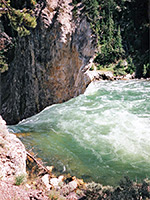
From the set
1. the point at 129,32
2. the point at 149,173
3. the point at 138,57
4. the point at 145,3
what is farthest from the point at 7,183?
the point at 145,3

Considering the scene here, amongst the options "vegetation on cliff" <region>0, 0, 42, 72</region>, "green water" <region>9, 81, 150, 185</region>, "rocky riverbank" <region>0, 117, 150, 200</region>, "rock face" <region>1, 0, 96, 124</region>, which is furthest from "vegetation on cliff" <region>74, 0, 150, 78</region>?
"rocky riverbank" <region>0, 117, 150, 200</region>

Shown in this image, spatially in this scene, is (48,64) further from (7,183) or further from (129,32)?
(129,32)

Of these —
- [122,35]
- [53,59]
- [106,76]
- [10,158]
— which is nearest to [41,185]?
[10,158]

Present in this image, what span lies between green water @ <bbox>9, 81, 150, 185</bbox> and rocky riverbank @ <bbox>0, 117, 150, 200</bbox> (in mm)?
572

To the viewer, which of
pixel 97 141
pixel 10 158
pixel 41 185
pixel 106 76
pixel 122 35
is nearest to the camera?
pixel 41 185

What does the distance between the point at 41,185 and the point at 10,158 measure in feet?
2.79

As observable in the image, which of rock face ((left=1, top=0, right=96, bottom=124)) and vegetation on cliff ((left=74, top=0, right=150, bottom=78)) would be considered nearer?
rock face ((left=1, top=0, right=96, bottom=124))

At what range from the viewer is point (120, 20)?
2870 centimetres

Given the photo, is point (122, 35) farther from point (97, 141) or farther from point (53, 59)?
point (97, 141)

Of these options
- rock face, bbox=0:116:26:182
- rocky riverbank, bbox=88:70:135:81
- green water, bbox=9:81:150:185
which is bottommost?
green water, bbox=9:81:150:185

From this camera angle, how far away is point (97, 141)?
6.21 m

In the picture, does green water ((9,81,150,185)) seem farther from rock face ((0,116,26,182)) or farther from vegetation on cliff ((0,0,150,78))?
vegetation on cliff ((0,0,150,78))

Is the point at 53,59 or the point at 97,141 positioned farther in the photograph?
the point at 53,59

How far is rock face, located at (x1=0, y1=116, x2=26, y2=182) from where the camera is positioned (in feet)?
11.4
